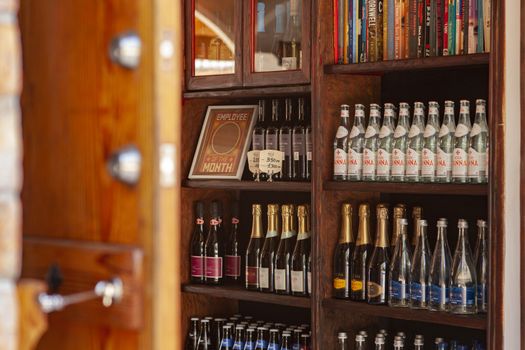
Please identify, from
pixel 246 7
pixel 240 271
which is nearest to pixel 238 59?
pixel 246 7

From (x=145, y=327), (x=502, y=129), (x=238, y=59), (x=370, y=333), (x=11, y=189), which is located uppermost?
(x=238, y=59)

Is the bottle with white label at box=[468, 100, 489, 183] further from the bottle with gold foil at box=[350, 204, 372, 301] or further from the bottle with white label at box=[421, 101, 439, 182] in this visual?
the bottle with gold foil at box=[350, 204, 372, 301]

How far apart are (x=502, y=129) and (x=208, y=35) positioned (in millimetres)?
1187

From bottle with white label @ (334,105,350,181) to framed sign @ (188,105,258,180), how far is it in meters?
0.43

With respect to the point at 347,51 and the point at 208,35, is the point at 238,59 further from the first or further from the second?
the point at 347,51

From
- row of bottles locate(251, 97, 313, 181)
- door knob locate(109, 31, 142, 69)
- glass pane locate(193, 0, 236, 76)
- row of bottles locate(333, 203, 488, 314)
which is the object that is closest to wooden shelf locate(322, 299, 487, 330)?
row of bottles locate(333, 203, 488, 314)

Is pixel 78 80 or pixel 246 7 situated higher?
pixel 246 7

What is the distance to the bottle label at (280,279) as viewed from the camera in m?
3.08

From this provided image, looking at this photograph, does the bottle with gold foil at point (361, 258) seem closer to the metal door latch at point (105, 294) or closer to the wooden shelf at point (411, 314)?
the wooden shelf at point (411, 314)

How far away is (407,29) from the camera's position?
2.77m

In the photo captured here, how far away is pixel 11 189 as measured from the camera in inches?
41.8

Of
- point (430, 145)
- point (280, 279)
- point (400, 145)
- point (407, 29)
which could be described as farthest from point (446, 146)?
point (280, 279)

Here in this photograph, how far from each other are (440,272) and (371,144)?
0.47 metres

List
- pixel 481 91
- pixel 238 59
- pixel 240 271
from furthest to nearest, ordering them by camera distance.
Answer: pixel 240 271 → pixel 238 59 → pixel 481 91
